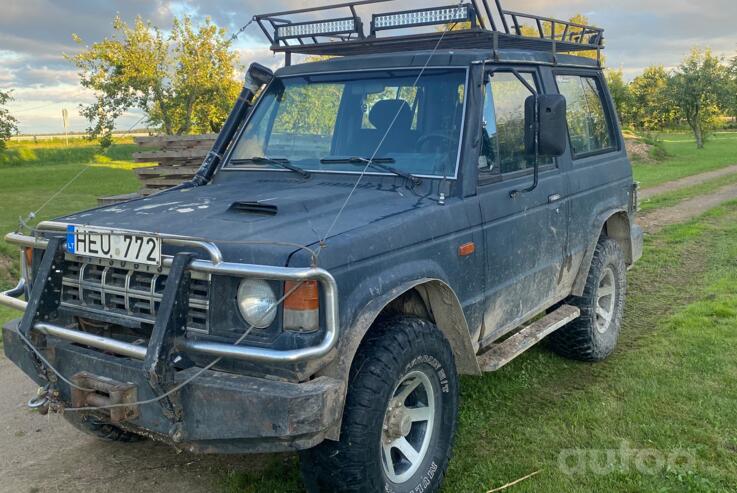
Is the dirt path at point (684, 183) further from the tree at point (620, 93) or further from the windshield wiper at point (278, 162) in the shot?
the tree at point (620, 93)

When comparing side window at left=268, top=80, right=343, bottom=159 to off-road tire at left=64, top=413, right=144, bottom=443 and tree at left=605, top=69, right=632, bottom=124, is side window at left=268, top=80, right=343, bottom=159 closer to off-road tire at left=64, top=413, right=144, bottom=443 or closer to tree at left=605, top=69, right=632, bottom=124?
off-road tire at left=64, top=413, right=144, bottom=443

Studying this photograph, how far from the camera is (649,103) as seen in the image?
44.2 meters

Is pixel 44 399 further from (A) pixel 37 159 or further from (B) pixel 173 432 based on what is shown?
(A) pixel 37 159

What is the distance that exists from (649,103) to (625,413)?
44284mm

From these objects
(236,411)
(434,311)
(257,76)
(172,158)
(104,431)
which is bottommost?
(104,431)

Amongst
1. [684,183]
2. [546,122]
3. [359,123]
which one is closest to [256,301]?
[359,123]

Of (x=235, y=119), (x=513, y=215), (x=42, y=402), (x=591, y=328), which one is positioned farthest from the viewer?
(x=591, y=328)

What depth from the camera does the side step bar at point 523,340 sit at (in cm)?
400

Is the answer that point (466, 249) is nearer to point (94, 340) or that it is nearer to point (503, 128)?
point (503, 128)

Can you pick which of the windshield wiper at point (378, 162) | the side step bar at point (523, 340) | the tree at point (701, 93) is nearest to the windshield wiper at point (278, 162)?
the windshield wiper at point (378, 162)

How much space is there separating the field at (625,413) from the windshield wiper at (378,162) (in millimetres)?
1648

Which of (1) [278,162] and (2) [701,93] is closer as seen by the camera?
(1) [278,162]

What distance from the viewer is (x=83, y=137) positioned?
27281mm

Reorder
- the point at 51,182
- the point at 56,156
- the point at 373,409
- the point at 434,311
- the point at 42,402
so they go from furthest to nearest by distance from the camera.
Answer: the point at 56,156, the point at 51,182, the point at 434,311, the point at 42,402, the point at 373,409
